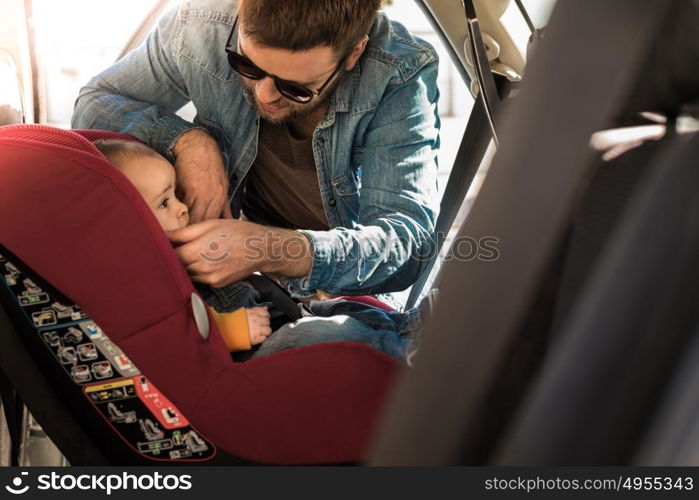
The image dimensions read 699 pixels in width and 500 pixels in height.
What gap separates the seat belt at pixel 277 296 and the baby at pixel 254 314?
3cm

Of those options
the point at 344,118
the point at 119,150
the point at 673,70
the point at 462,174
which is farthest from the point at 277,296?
the point at 673,70

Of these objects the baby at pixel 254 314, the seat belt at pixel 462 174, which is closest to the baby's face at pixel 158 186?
the baby at pixel 254 314

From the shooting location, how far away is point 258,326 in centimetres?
131

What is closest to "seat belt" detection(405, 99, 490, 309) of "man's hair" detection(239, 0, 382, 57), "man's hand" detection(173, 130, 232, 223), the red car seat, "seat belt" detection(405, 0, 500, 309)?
"seat belt" detection(405, 0, 500, 309)

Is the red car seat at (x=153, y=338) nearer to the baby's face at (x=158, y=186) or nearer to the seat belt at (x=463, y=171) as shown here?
the baby's face at (x=158, y=186)

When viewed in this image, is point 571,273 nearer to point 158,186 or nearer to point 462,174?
point 158,186

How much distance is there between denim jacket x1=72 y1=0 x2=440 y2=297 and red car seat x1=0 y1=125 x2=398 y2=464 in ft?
1.03

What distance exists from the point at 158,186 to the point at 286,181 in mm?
492

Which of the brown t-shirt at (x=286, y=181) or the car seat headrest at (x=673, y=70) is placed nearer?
the car seat headrest at (x=673, y=70)

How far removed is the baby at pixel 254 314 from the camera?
124 cm

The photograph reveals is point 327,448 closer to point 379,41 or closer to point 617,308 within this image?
point 617,308

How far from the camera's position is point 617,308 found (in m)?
0.53

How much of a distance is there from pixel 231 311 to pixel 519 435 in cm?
94

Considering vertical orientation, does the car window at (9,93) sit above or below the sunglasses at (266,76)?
below
